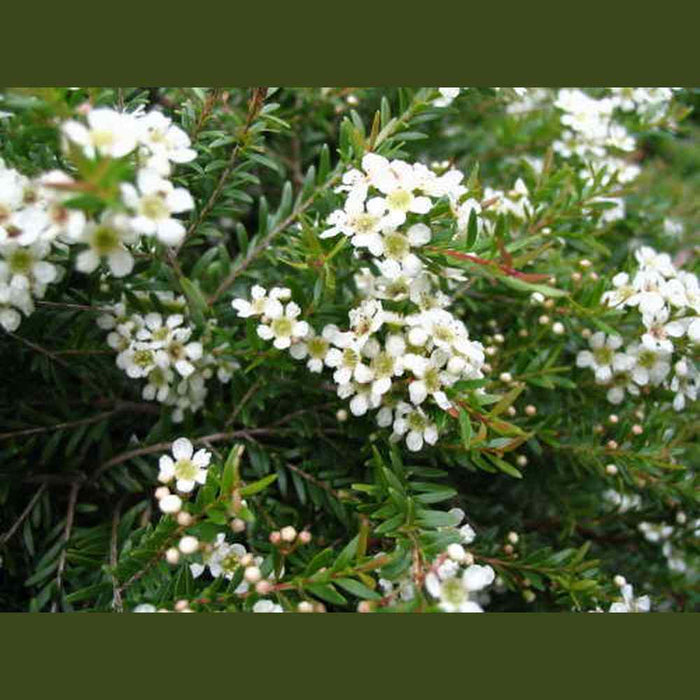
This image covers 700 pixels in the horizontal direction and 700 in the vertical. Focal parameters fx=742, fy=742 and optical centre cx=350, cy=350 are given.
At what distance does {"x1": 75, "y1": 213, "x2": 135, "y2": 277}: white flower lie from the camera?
1211 millimetres

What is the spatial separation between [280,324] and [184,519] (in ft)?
1.68

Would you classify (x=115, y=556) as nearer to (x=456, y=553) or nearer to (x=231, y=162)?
(x=456, y=553)

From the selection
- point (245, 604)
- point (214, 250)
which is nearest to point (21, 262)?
point (214, 250)

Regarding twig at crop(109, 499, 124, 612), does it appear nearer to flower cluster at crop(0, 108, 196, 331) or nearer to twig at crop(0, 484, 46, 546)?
twig at crop(0, 484, 46, 546)

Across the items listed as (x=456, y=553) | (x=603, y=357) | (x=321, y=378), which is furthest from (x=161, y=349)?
(x=603, y=357)

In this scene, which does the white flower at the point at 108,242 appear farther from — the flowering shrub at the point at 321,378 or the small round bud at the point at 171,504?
the small round bud at the point at 171,504

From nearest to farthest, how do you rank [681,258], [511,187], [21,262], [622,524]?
[21,262] → [622,524] → [511,187] → [681,258]

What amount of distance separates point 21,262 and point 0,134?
557 mm

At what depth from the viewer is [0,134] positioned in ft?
5.90

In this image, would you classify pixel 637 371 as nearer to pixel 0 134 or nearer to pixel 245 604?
pixel 245 604

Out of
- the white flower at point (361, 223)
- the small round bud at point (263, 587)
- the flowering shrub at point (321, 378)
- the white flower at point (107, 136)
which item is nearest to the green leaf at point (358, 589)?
the flowering shrub at point (321, 378)

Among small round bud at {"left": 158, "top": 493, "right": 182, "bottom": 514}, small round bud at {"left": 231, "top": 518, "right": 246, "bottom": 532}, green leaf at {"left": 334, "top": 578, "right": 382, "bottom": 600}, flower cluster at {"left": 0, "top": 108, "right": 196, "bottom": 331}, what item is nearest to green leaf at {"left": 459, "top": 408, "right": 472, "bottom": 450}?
green leaf at {"left": 334, "top": 578, "right": 382, "bottom": 600}

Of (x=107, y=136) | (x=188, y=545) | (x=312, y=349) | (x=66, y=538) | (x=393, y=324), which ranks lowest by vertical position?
(x=66, y=538)

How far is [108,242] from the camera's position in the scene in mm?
1260
